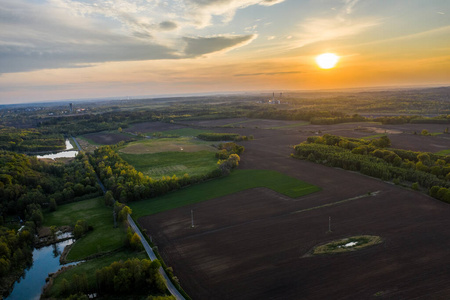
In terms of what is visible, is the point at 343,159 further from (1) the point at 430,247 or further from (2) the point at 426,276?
(2) the point at 426,276

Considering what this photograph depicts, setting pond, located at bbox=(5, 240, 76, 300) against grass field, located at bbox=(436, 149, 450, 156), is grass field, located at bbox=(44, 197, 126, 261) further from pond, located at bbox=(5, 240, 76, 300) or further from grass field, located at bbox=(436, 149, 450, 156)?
grass field, located at bbox=(436, 149, 450, 156)

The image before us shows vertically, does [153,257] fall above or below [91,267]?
above

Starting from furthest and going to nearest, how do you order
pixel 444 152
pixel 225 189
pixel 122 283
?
pixel 444 152
pixel 225 189
pixel 122 283

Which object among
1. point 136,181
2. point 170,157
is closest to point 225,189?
point 136,181

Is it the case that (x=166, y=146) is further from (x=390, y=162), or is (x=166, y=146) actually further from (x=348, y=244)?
(x=348, y=244)

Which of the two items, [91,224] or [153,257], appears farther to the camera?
[91,224]

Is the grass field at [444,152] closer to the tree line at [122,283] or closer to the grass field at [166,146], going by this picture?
the grass field at [166,146]

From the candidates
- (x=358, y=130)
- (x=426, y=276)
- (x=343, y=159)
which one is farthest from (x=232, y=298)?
(x=358, y=130)
